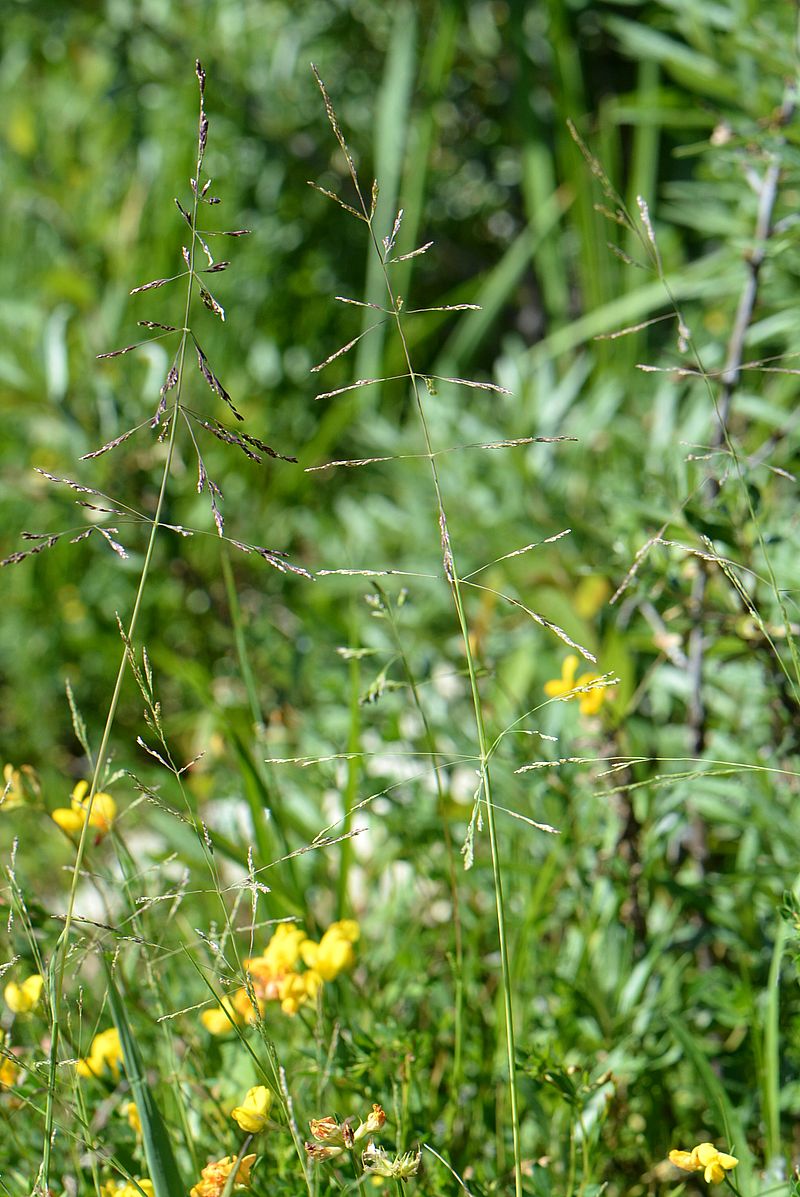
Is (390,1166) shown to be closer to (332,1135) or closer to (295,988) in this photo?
Result: (332,1135)

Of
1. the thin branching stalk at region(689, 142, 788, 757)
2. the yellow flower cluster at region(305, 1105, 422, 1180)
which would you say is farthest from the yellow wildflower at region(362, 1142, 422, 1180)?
the thin branching stalk at region(689, 142, 788, 757)

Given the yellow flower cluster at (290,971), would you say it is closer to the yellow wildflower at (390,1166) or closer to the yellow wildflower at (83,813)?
the yellow wildflower at (83,813)

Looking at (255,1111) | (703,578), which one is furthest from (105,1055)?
(703,578)

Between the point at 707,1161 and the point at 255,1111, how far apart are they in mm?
326

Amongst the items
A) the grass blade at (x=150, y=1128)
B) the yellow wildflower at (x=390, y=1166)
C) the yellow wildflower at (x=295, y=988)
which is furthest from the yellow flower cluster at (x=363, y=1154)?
the yellow wildflower at (x=295, y=988)

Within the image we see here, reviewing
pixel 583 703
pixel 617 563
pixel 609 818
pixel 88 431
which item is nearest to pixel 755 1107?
pixel 609 818

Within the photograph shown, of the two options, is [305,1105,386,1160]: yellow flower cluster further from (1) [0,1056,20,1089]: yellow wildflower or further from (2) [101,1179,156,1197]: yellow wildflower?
(1) [0,1056,20,1089]: yellow wildflower

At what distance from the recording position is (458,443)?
90.0 inches

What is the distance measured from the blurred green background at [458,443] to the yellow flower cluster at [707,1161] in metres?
0.28

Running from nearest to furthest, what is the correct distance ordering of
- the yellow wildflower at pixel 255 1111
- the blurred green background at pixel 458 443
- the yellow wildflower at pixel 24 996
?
the yellow wildflower at pixel 255 1111, the yellow wildflower at pixel 24 996, the blurred green background at pixel 458 443

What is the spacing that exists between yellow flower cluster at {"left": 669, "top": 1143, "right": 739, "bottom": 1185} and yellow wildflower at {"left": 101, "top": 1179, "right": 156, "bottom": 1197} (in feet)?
1.25

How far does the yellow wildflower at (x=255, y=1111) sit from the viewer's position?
2.93ft

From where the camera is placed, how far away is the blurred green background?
4.37ft

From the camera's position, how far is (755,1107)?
128cm
